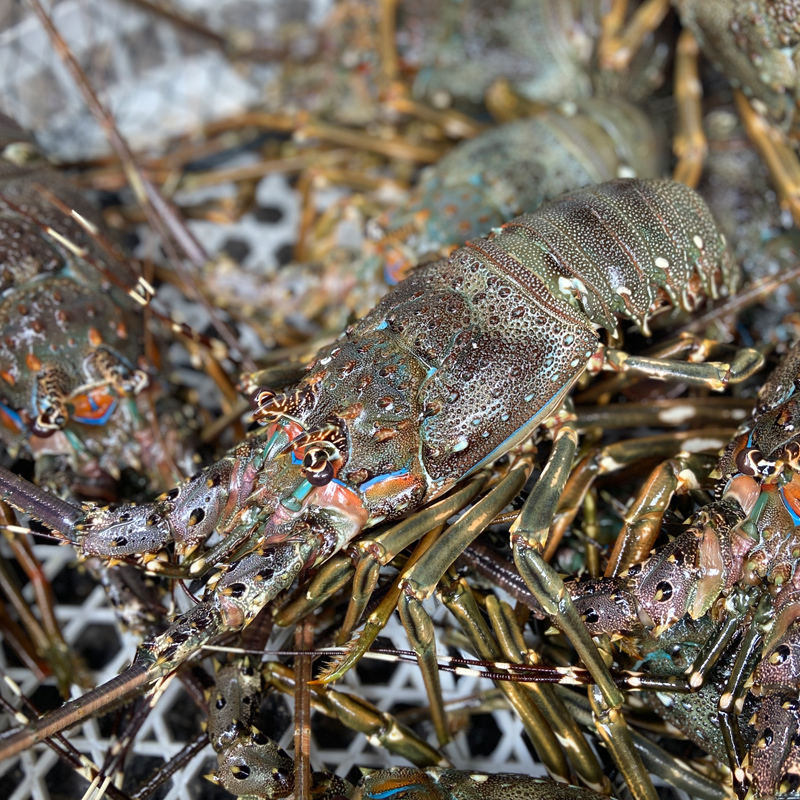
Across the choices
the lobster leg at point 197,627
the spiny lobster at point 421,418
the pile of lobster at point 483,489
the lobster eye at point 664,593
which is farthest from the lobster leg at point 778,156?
the lobster leg at point 197,627

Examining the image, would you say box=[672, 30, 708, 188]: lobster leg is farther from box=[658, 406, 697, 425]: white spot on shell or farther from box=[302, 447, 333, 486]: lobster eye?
box=[302, 447, 333, 486]: lobster eye

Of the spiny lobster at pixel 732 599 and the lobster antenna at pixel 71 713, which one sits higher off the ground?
the lobster antenna at pixel 71 713

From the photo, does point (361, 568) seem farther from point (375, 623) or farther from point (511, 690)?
point (511, 690)

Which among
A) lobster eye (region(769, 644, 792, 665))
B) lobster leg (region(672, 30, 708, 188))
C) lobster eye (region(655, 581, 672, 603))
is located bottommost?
lobster eye (region(769, 644, 792, 665))

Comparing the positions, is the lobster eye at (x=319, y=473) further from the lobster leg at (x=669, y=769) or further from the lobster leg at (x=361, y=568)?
the lobster leg at (x=669, y=769)

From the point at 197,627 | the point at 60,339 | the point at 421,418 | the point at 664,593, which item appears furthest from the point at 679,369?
the point at 60,339

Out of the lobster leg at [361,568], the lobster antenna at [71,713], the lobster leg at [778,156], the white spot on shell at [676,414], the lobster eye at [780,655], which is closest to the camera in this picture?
the lobster antenna at [71,713]

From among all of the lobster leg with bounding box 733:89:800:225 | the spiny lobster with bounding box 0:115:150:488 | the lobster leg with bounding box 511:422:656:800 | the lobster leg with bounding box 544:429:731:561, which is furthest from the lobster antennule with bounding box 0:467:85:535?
the lobster leg with bounding box 733:89:800:225
